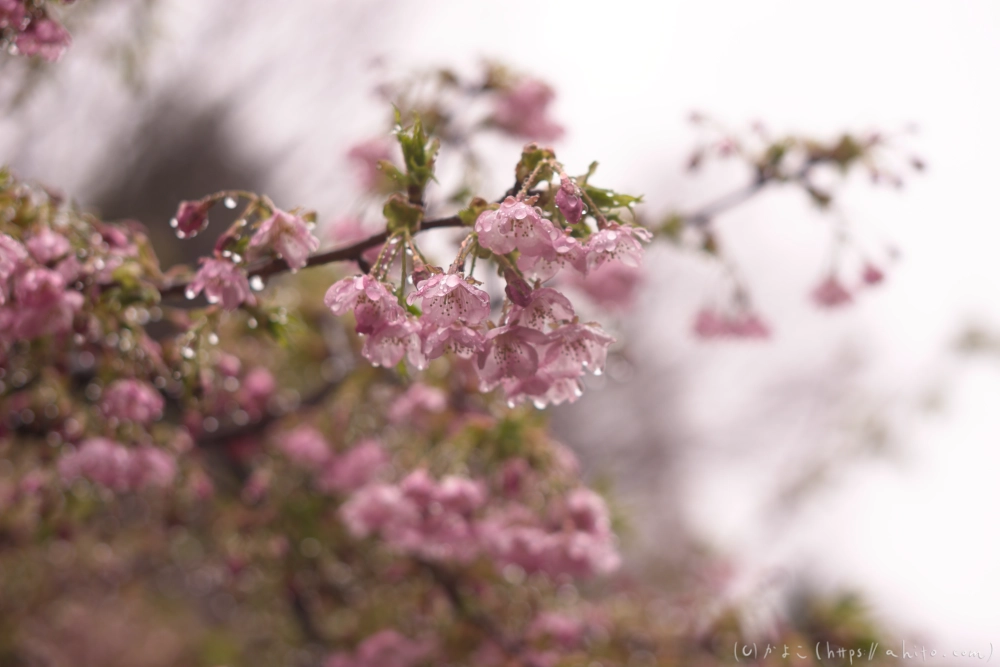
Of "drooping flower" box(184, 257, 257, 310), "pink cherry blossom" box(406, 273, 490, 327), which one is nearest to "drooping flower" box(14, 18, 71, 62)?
"drooping flower" box(184, 257, 257, 310)

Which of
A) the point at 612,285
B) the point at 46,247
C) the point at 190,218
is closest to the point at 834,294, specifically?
the point at 612,285

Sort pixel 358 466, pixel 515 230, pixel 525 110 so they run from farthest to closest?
pixel 358 466, pixel 525 110, pixel 515 230

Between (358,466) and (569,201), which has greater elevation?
(358,466)

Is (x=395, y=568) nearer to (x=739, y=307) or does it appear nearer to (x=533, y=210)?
(x=739, y=307)

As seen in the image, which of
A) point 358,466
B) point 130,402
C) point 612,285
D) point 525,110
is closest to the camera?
point 130,402

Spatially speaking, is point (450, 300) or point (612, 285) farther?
point (612, 285)

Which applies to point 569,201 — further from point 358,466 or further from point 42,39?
→ point 358,466

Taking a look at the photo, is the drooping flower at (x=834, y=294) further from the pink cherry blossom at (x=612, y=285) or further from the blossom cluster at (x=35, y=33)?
the blossom cluster at (x=35, y=33)
